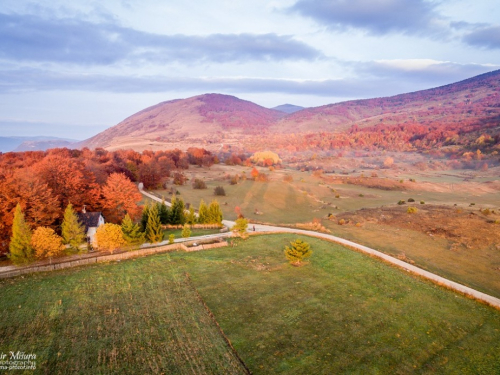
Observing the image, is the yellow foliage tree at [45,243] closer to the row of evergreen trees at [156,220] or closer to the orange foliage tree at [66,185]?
the row of evergreen trees at [156,220]

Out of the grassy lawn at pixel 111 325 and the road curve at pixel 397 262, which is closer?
the grassy lawn at pixel 111 325

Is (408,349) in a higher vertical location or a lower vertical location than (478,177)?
higher

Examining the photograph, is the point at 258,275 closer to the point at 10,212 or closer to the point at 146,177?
the point at 10,212

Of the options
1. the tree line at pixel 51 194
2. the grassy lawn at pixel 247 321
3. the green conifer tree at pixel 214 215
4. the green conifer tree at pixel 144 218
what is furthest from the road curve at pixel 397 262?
the tree line at pixel 51 194

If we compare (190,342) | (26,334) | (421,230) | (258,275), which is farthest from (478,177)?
(26,334)

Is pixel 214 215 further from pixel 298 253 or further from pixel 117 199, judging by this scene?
pixel 298 253

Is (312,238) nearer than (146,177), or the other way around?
(312,238)
